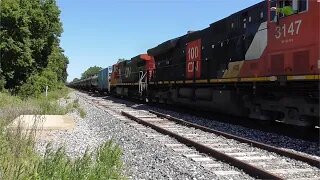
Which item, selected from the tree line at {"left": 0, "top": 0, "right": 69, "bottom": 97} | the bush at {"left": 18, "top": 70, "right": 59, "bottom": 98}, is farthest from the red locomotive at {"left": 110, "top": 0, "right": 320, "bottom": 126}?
the bush at {"left": 18, "top": 70, "right": 59, "bottom": 98}

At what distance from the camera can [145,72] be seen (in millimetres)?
26500

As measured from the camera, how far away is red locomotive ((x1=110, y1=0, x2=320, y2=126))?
9906mm

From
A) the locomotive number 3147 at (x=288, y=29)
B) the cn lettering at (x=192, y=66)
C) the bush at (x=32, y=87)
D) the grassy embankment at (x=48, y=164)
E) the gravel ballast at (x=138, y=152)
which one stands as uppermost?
the locomotive number 3147 at (x=288, y=29)

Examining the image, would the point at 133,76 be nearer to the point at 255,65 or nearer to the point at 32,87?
the point at 32,87

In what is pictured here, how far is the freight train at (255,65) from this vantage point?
9.91 m

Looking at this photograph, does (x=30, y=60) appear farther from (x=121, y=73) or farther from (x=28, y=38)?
(x=121, y=73)

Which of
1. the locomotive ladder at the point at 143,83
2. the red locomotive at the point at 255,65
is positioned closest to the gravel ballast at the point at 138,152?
the red locomotive at the point at 255,65

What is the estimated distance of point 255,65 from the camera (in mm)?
12281

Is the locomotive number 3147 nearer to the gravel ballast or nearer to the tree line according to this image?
the gravel ballast

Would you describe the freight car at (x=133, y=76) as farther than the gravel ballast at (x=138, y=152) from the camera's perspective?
Yes

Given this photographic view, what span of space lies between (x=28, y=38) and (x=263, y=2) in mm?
18315

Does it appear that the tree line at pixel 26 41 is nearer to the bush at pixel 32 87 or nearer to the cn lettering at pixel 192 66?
the bush at pixel 32 87

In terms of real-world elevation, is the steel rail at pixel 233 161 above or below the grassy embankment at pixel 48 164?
below

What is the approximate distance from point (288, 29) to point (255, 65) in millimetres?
1934
